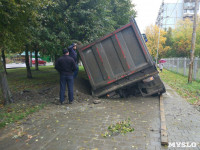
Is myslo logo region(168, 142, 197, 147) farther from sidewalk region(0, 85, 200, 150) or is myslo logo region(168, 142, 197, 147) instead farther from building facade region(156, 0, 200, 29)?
building facade region(156, 0, 200, 29)

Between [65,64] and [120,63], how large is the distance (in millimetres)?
2009

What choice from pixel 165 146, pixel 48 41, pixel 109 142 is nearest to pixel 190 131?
pixel 165 146

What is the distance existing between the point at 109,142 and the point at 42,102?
12.2 feet

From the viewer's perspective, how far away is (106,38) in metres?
6.45

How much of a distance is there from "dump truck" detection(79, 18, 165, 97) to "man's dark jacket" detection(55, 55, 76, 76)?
0.83m

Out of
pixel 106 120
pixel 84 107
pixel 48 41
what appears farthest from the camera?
pixel 48 41

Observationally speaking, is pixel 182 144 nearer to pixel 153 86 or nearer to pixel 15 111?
pixel 153 86

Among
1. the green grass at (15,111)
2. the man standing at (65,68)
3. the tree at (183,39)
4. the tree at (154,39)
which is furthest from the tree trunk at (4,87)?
the tree at (154,39)

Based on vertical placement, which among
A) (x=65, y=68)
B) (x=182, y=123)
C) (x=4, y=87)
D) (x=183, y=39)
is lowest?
(x=182, y=123)

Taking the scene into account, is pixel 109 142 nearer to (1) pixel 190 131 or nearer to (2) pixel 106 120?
Answer: (2) pixel 106 120

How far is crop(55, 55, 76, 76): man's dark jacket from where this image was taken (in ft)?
19.6

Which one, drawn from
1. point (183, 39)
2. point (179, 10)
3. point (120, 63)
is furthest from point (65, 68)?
point (179, 10)

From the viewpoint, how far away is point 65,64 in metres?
5.96

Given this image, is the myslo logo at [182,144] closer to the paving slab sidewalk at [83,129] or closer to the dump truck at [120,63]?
the paving slab sidewalk at [83,129]
